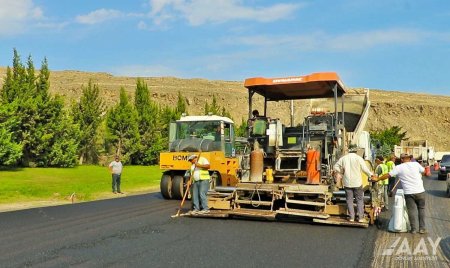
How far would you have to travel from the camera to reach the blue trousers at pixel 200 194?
12.6 m

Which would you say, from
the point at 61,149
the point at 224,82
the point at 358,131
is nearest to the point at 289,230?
the point at 358,131

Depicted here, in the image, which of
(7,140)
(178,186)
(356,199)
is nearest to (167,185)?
(178,186)

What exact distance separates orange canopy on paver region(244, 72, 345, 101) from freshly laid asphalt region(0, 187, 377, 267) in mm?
3480

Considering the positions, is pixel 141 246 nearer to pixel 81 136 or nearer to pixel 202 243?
pixel 202 243

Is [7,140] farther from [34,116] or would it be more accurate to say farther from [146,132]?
[146,132]

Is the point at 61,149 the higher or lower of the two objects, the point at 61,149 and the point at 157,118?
the lower

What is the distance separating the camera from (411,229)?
10.2 metres

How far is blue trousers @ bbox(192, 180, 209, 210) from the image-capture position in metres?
12.6

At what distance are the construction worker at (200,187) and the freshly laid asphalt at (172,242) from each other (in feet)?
1.60

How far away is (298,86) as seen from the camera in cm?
1298

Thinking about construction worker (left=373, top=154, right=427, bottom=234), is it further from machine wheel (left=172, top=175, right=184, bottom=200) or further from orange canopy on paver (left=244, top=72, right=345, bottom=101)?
machine wheel (left=172, top=175, right=184, bottom=200)

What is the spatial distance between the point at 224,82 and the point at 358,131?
101162 mm

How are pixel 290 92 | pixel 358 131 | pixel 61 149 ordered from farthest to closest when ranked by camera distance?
pixel 61 149
pixel 358 131
pixel 290 92

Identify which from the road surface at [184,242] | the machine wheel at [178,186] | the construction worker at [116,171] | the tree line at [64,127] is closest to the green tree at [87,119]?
the tree line at [64,127]
